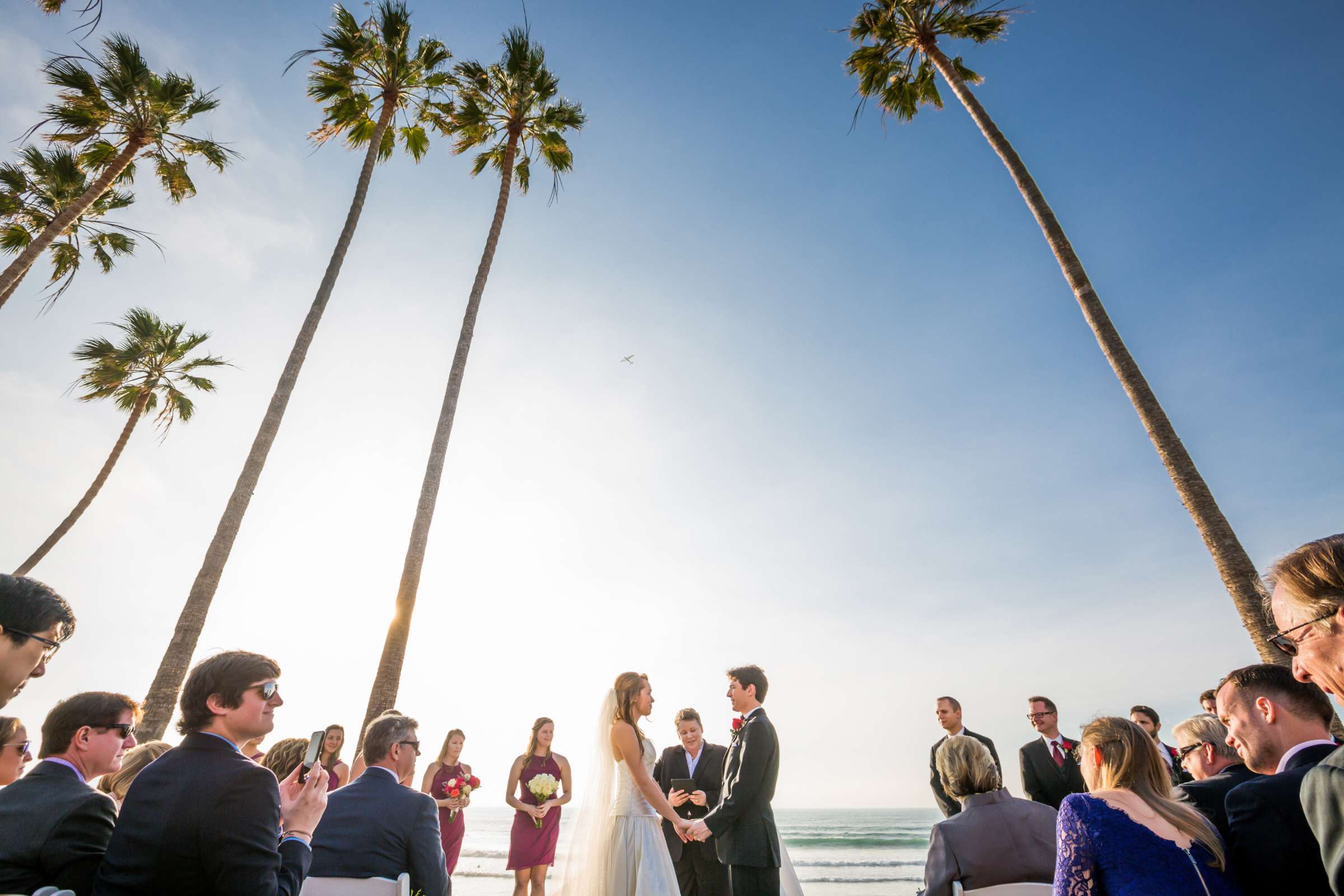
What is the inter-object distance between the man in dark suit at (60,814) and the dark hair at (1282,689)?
16.5ft

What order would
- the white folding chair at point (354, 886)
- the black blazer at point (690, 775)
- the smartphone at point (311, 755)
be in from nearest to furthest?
the smartphone at point (311, 755) < the white folding chair at point (354, 886) < the black blazer at point (690, 775)

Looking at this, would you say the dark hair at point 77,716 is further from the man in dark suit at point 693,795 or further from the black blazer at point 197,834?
the man in dark suit at point 693,795

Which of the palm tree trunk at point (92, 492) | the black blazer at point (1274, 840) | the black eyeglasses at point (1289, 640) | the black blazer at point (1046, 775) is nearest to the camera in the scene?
the black eyeglasses at point (1289, 640)

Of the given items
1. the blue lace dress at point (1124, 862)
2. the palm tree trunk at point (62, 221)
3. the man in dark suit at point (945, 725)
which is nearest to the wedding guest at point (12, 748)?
the blue lace dress at point (1124, 862)

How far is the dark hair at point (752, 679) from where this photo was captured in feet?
18.1

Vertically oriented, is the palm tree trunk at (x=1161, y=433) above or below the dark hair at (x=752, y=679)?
above

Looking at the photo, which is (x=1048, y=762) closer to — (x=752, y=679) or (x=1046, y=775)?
(x=1046, y=775)

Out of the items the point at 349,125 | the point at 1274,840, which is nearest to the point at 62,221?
the point at 349,125

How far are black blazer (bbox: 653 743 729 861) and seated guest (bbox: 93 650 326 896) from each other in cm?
497

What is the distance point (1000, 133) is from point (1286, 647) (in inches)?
468

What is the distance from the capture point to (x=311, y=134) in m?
13.0

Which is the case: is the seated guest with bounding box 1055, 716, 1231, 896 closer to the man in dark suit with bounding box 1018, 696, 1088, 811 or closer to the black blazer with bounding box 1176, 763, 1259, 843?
the black blazer with bounding box 1176, 763, 1259, 843

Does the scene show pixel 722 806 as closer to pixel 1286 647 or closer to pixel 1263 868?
pixel 1263 868

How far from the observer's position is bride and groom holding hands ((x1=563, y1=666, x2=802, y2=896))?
484cm
